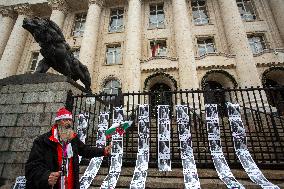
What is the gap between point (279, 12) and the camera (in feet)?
70.6

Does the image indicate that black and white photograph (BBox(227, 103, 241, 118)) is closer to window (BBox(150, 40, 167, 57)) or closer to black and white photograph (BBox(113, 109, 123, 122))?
black and white photograph (BBox(113, 109, 123, 122))

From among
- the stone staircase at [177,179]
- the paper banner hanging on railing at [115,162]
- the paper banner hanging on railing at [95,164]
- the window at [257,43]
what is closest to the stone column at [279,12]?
the window at [257,43]

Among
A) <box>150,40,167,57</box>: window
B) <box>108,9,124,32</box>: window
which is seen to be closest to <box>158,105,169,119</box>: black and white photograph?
<box>150,40,167,57</box>: window

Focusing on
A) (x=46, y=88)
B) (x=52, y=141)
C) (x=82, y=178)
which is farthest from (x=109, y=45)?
(x=52, y=141)

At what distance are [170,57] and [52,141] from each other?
18.6 metres

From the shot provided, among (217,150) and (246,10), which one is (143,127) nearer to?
(217,150)

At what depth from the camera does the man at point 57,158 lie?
2.76 metres

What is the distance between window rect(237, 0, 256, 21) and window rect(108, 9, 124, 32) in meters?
13.0

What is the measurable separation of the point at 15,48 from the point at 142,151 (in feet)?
79.1

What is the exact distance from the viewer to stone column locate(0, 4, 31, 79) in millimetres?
23375

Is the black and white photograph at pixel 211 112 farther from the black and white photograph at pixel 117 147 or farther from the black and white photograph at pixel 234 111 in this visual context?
the black and white photograph at pixel 117 147

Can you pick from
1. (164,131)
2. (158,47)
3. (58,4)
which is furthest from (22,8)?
(164,131)

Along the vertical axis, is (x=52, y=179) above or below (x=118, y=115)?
below

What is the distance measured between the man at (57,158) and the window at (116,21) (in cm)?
2306
